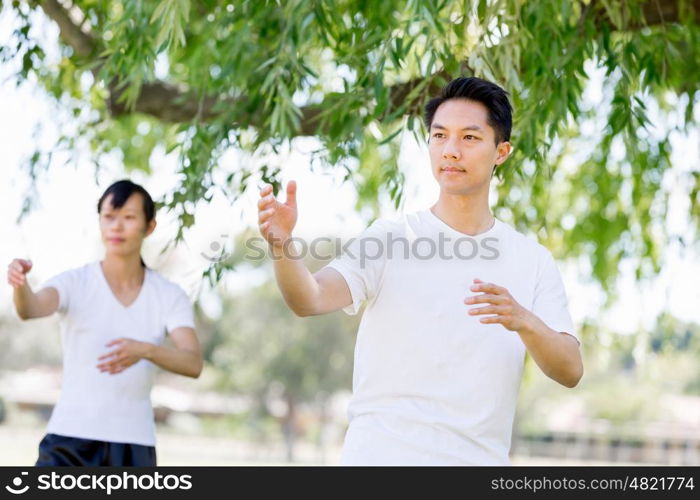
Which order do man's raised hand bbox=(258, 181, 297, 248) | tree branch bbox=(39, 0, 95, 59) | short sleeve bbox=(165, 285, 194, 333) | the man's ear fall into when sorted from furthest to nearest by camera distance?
tree branch bbox=(39, 0, 95, 59), short sleeve bbox=(165, 285, 194, 333), the man's ear, man's raised hand bbox=(258, 181, 297, 248)

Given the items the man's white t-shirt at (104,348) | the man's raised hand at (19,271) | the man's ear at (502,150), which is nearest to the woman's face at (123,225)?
the man's white t-shirt at (104,348)

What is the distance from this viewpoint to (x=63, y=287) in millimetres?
3658

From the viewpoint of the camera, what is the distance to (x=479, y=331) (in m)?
2.39

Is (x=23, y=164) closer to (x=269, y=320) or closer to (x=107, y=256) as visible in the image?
(x=107, y=256)

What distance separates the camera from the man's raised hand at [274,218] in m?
2.12

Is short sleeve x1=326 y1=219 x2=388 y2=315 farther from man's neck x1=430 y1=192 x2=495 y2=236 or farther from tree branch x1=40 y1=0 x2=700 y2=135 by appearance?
tree branch x1=40 y1=0 x2=700 y2=135

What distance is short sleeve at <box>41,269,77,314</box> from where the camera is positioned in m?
3.64

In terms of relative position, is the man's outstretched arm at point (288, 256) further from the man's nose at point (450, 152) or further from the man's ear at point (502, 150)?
the man's ear at point (502, 150)

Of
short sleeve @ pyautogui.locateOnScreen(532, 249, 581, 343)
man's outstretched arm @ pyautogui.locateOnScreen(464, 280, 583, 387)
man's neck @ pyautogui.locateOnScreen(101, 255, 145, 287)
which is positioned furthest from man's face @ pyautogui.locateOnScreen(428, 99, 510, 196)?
man's neck @ pyautogui.locateOnScreen(101, 255, 145, 287)

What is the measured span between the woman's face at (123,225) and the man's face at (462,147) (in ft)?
5.11

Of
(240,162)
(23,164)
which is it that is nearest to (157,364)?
(240,162)

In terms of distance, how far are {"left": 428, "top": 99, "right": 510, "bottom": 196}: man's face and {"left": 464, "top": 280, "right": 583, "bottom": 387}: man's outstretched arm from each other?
14.7 inches

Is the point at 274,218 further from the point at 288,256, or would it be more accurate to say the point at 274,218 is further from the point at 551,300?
the point at 551,300

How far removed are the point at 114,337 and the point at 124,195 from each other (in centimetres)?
52
